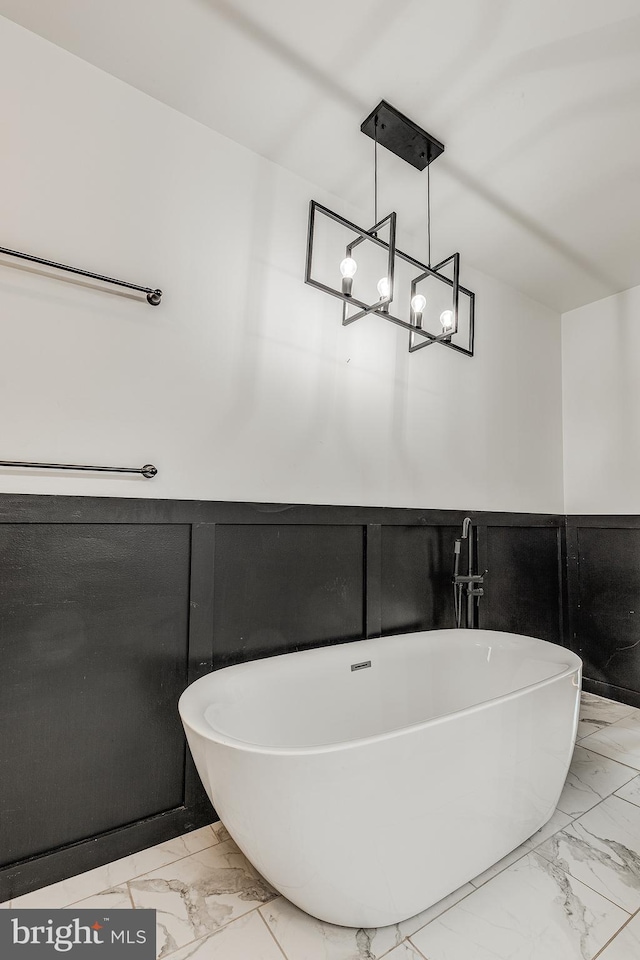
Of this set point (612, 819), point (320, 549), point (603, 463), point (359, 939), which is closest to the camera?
point (359, 939)

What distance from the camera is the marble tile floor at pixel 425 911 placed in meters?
1.17

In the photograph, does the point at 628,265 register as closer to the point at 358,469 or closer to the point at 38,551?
the point at 358,469

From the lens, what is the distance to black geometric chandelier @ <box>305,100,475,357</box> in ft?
5.58

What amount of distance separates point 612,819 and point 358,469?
155cm

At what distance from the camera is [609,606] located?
2.90 m

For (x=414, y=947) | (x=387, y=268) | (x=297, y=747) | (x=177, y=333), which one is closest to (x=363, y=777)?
(x=297, y=747)

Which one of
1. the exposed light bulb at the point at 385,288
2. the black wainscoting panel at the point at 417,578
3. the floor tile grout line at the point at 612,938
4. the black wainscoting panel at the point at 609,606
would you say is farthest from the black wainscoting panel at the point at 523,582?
the exposed light bulb at the point at 385,288

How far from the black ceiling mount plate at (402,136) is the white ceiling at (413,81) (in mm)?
33

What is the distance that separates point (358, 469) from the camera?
215cm

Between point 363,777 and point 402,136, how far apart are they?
205 centimetres

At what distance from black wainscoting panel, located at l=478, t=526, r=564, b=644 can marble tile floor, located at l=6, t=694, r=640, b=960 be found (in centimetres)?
117

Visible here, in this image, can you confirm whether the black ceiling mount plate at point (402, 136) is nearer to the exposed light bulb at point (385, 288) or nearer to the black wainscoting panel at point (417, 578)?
the exposed light bulb at point (385, 288)

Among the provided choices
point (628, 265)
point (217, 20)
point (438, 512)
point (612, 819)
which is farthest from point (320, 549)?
point (628, 265)

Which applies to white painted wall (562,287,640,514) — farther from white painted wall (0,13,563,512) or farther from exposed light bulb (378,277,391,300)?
exposed light bulb (378,277,391,300)
